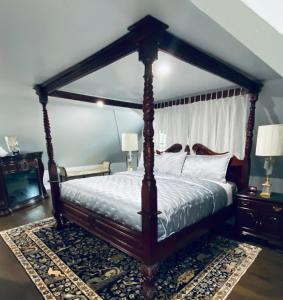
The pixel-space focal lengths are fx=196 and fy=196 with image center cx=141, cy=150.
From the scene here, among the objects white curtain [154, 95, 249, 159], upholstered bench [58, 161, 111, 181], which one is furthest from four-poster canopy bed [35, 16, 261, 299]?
upholstered bench [58, 161, 111, 181]

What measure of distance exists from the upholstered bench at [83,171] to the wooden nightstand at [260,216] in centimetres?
411

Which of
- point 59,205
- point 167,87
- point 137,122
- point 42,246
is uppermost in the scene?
point 167,87

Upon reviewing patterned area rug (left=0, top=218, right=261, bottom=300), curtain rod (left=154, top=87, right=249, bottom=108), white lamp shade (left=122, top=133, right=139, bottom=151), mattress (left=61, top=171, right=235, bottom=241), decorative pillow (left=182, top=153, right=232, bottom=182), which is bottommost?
patterned area rug (left=0, top=218, right=261, bottom=300)

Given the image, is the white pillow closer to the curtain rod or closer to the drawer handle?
the curtain rod

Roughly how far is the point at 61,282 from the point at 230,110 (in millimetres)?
3209

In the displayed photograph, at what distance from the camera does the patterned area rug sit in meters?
1.72

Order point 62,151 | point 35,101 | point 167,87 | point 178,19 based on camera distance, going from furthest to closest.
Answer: point 62,151
point 35,101
point 167,87
point 178,19

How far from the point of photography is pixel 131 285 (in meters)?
1.79

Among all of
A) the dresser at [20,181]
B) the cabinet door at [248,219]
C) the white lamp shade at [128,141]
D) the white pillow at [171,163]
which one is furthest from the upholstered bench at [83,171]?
the cabinet door at [248,219]

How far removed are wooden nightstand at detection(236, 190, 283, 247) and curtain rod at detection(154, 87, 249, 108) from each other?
1472 millimetres

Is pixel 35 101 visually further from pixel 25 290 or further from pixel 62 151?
pixel 25 290

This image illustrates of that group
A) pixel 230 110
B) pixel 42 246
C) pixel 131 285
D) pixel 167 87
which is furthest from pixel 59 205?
pixel 230 110

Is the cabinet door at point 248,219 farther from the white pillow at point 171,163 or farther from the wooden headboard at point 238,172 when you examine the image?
the white pillow at point 171,163

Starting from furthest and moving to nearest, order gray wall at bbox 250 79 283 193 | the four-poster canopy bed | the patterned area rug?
1. gray wall at bbox 250 79 283 193
2. the patterned area rug
3. the four-poster canopy bed
